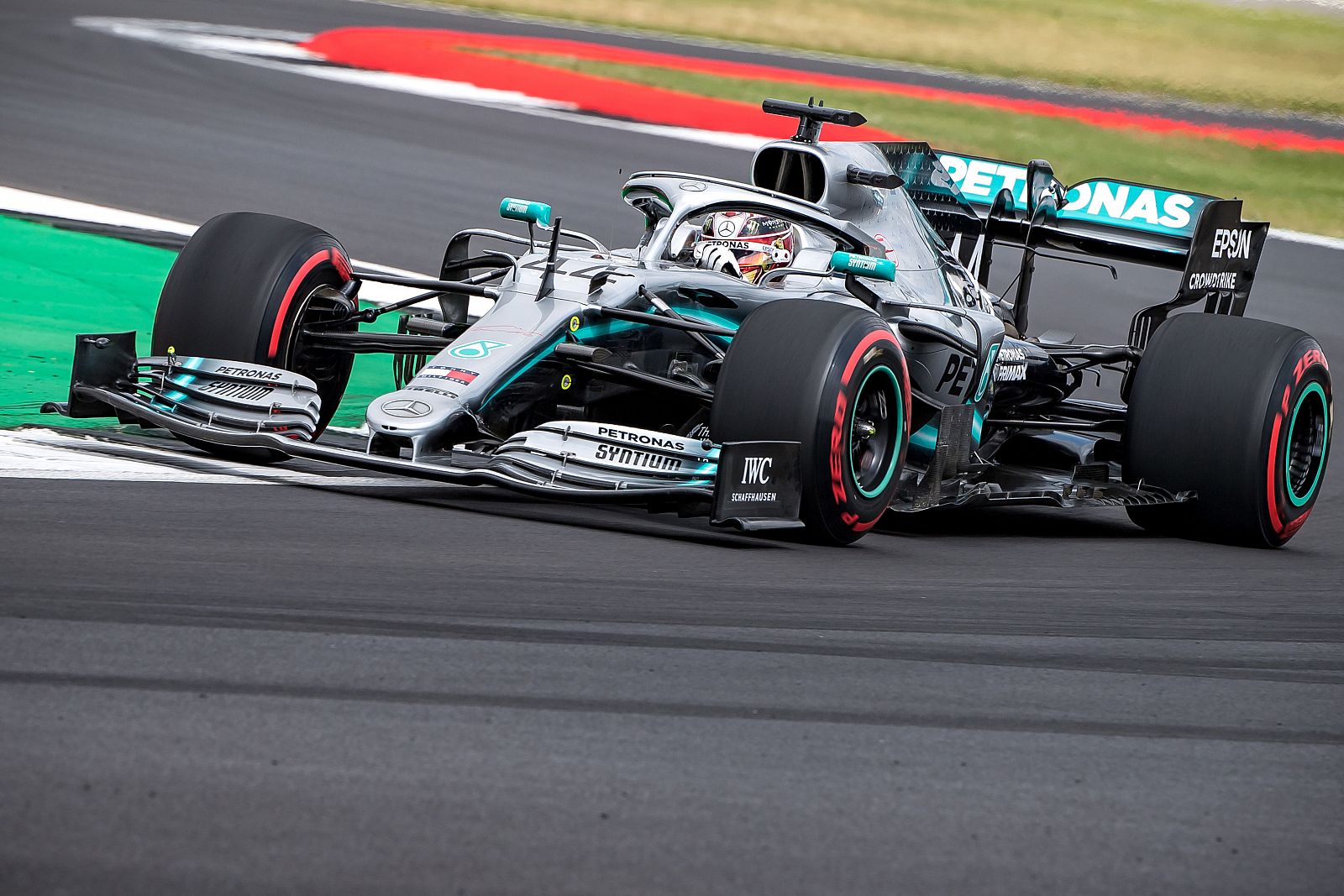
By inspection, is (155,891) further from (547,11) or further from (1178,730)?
(547,11)

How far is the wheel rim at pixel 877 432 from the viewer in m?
6.73

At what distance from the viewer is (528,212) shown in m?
7.38

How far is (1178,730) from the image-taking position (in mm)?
4551

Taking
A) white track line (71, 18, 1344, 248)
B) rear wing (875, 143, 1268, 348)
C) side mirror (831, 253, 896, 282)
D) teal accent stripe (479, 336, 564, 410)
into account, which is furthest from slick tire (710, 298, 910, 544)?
white track line (71, 18, 1344, 248)

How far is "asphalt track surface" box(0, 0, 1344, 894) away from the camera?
129 inches

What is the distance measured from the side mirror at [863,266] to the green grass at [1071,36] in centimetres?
1634

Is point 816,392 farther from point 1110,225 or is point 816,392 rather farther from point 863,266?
point 1110,225

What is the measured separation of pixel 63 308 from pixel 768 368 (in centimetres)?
514

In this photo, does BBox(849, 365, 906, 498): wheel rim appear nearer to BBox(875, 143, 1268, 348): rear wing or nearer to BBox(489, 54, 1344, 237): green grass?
BBox(875, 143, 1268, 348): rear wing

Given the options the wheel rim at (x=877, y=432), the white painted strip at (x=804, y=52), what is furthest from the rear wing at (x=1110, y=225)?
the white painted strip at (x=804, y=52)

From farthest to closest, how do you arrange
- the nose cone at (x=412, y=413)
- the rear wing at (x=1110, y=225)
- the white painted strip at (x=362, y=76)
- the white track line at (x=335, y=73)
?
the white painted strip at (x=362, y=76) → the white track line at (x=335, y=73) → the rear wing at (x=1110, y=225) → the nose cone at (x=412, y=413)

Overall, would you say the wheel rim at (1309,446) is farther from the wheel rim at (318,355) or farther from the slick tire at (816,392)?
the wheel rim at (318,355)

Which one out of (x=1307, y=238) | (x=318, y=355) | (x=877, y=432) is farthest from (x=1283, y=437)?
(x=1307, y=238)

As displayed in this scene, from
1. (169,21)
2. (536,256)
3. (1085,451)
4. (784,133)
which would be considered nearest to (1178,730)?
(536,256)
